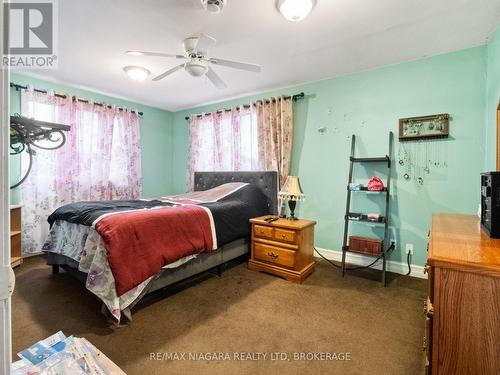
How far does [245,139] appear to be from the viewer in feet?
13.2

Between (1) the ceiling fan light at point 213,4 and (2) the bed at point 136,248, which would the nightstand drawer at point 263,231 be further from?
(1) the ceiling fan light at point 213,4

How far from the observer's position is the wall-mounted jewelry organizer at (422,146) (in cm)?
261

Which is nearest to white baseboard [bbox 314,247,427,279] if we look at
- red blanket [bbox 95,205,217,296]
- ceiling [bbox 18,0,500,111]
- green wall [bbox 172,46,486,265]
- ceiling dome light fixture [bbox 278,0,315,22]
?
green wall [bbox 172,46,486,265]

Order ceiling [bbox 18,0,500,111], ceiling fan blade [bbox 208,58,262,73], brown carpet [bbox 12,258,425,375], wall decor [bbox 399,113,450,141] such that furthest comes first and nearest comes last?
wall decor [bbox 399,113,450,141] < ceiling fan blade [bbox 208,58,262,73] < ceiling [bbox 18,0,500,111] < brown carpet [bbox 12,258,425,375]

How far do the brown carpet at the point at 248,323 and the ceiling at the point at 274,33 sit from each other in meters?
2.42

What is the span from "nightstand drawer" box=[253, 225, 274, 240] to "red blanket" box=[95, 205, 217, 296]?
2.09 feet

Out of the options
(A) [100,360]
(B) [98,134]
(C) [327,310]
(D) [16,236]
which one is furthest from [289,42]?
(D) [16,236]

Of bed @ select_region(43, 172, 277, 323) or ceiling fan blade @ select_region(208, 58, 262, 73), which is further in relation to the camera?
ceiling fan blade @ select_region(208, 58, 262, 73)

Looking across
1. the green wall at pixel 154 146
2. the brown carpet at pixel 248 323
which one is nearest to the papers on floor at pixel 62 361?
the brown carpet at pixel 248 323

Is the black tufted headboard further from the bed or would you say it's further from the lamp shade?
the lamp shade

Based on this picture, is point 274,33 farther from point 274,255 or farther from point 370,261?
point 370,261

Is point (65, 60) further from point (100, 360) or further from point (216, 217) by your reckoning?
point (100, 360)

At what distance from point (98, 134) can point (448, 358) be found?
454cm

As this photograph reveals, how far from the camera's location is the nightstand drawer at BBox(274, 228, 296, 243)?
2.66m
